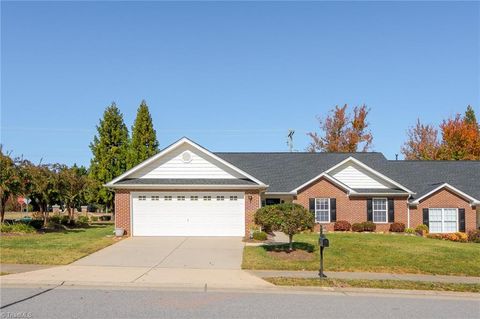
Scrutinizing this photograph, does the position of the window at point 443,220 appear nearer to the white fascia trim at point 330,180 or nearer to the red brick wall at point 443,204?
the red brick wall at point 443,204

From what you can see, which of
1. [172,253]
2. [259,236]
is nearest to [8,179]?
[172,253]

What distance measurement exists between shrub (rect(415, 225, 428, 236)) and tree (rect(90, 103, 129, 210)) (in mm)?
28966

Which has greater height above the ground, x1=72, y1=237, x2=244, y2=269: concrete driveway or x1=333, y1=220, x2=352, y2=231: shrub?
x1=333, y1=220, x2=352, y2=231: shrub

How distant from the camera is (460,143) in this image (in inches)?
2205

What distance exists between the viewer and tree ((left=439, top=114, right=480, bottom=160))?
181 ft

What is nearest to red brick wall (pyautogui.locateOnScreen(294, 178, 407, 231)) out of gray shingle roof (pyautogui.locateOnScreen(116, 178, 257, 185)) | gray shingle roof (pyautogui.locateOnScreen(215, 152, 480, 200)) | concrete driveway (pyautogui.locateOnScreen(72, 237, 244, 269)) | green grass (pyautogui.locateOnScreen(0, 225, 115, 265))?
gray shingle roof (pyautogui.locateOnScreen(215, 152, 480, 200))

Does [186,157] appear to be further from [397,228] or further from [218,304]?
[218,304]

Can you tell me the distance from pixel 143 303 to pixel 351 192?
71.0 feet

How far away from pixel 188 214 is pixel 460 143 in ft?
135

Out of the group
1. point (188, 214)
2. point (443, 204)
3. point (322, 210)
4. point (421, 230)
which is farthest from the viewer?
point (443, 204)

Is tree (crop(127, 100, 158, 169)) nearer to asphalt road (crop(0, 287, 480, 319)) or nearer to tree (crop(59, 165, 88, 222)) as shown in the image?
tree (crop(59, 165, 88, 222))

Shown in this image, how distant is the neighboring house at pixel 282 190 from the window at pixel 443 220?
6 centimetres

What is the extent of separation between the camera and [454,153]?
55.3 m

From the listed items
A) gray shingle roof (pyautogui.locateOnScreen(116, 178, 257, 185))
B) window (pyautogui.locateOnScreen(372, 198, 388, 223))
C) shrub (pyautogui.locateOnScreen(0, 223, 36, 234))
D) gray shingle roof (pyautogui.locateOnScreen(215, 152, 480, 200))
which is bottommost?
shrub (pyautogui.locateOnScreen(0, 223, 36, 234))
